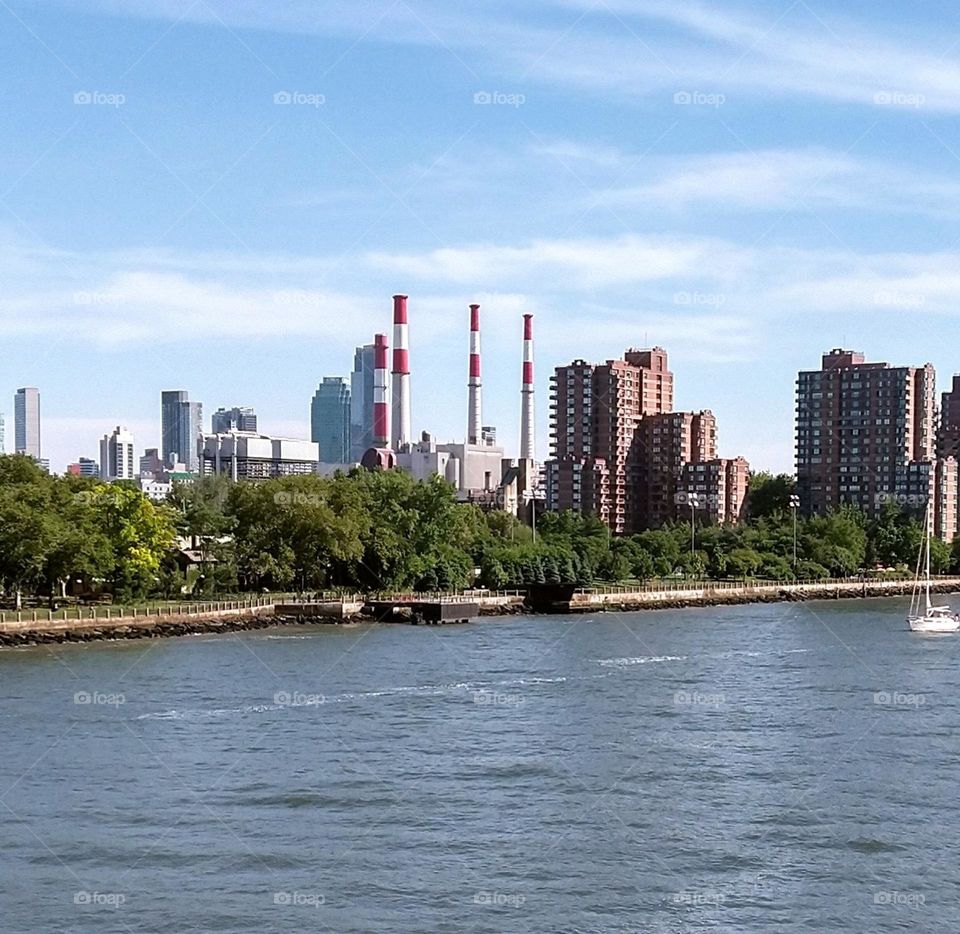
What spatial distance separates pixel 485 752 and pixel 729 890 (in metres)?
8.29

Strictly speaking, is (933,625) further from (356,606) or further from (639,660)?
(356,606)

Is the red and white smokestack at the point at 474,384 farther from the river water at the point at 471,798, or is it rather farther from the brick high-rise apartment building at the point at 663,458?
the river water at the point at 471,798

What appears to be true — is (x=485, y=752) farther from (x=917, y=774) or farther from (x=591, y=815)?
(x=917, y=774)

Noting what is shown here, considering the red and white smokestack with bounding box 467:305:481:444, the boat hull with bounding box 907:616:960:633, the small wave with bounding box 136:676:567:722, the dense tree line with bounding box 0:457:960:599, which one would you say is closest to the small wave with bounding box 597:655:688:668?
the small wave with bounding box 136:676:567:722

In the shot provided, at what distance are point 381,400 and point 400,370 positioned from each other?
7.49 metres

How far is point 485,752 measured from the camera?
2550cm

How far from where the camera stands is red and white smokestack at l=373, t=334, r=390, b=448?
10981 cm

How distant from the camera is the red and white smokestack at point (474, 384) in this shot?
110m

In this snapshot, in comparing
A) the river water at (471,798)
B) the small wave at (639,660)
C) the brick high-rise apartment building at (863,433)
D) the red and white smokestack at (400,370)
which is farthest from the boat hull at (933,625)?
the brick high-rise apartment building at (863,433)

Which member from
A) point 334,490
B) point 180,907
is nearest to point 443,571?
point 334,490

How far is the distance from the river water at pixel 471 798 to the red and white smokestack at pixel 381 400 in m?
71.4

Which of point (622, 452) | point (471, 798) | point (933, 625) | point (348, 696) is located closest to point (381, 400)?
point (622, 452)

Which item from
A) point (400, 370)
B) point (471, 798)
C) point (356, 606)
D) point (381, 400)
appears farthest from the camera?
point (381, 400)

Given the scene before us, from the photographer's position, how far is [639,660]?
1645 inches
